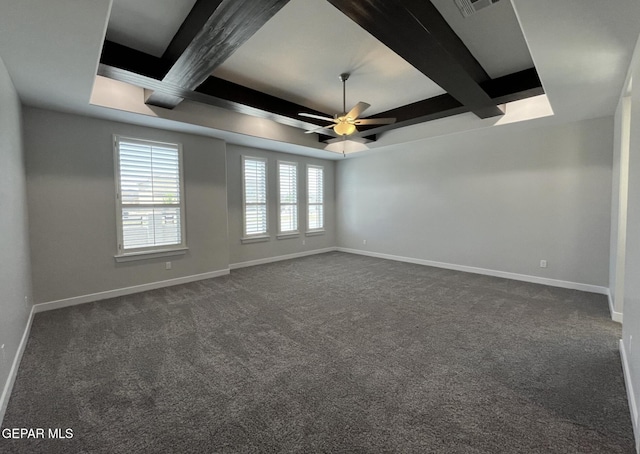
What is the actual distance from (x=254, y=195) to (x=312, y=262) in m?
1.98

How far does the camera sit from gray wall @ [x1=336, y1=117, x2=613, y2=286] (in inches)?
165

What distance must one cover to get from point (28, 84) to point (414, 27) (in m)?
3.73

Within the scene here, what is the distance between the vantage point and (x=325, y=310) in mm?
3518

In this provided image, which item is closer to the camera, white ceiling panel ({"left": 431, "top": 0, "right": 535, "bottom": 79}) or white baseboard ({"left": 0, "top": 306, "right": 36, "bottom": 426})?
white baseboard ({"left": 0, "top": 306, "right": 36, "bottom": 426})

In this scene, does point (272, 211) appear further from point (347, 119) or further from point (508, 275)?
point (508, 275)

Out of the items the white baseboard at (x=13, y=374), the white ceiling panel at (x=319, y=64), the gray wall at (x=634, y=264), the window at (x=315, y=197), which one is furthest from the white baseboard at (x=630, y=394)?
the window at (x=315, y=197)

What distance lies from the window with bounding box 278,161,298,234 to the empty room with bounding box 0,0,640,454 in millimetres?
402

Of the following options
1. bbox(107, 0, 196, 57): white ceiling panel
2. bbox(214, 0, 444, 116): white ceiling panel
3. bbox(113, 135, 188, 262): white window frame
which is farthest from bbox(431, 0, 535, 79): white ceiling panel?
bbox(113, 135, 188, 262): white window frame

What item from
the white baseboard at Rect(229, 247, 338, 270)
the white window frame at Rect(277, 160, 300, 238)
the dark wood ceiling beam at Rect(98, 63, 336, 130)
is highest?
the dark wood ceiling beam at Rect(98, 63, 336, 130)

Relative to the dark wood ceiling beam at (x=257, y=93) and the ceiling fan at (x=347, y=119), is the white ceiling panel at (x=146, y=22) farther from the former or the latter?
the ceiling fan at (x=347, y=119)

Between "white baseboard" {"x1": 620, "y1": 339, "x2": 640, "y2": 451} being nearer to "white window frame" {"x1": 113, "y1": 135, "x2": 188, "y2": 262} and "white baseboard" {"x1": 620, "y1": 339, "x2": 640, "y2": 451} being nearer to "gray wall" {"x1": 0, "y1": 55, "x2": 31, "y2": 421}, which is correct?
"gray wall" {"x1": 0, "y1": 55, "x2": 31, "y2": 421}

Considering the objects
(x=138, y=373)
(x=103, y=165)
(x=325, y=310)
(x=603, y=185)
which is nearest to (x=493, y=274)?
(x=603, y=185)

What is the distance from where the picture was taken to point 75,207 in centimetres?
377

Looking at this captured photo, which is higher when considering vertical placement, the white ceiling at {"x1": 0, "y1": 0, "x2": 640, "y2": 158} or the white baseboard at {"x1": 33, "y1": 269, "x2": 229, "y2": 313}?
the white ceiling at {"x1": 0, "y1": 0, "x2": 640, "y2": 158}
